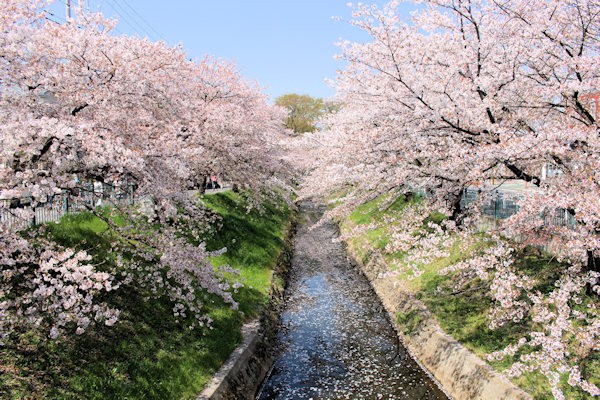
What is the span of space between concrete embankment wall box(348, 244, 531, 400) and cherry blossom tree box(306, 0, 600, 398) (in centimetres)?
97

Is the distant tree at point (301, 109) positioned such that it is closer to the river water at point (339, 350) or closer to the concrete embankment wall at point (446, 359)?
the river water at point (339, 350)

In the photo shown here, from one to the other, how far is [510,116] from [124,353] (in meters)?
10.7

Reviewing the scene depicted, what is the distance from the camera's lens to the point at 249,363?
11312 mm

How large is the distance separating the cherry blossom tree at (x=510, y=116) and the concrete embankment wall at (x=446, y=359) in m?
0.97

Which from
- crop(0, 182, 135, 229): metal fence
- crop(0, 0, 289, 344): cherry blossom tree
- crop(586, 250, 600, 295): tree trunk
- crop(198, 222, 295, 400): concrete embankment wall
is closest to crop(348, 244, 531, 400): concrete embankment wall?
crop(586, 250, 600, 295): tree trunk

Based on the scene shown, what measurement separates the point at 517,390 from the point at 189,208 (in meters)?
8.22

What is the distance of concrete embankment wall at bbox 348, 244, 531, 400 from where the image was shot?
30.2ft

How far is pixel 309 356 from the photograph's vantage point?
12945 millimetres

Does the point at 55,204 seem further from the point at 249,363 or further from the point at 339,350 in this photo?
the point at 339,350

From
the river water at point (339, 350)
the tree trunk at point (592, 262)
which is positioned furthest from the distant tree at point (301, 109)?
the tree trunk at point (592, 262)

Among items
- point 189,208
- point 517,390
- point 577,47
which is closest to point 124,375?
point 189,208

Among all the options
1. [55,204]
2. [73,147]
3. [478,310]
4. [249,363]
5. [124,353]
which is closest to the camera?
[73,147]

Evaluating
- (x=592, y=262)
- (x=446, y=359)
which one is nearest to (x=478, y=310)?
(x=446, y=359)

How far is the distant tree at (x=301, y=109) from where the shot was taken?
80.5 meters
